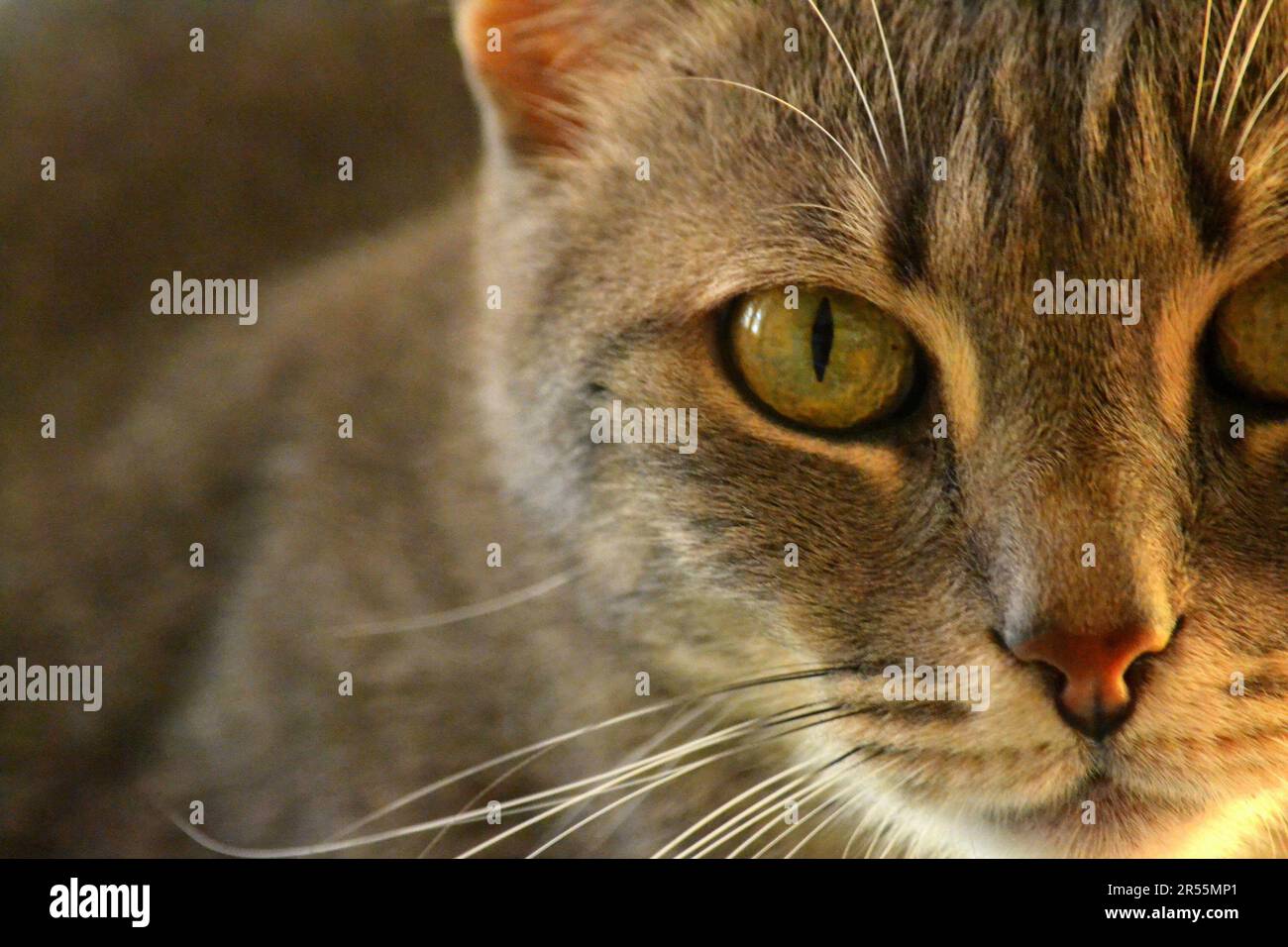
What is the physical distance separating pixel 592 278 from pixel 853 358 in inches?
10.1

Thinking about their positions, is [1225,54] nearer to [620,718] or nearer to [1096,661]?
[1096,661]

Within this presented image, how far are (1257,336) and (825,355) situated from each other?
29cm

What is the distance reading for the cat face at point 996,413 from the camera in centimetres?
90

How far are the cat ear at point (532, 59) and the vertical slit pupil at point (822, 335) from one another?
35 centimetres

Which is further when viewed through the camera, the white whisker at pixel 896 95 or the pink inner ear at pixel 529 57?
the pink inner ear at pixel 529 57

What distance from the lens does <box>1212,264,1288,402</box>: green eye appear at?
0.92m

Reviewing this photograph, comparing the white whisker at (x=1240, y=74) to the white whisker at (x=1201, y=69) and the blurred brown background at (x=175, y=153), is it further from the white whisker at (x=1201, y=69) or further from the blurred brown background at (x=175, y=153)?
the blurred brown background at (x=175, y=153)

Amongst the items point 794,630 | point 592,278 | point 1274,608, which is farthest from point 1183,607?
point 592,278

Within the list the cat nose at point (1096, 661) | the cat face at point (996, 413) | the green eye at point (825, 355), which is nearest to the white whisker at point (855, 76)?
the cat face at point (996, 413)

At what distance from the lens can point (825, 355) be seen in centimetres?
99

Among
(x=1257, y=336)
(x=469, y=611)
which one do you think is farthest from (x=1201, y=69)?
(x=469, y=611)

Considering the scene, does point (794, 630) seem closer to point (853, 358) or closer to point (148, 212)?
point (853, 358)
